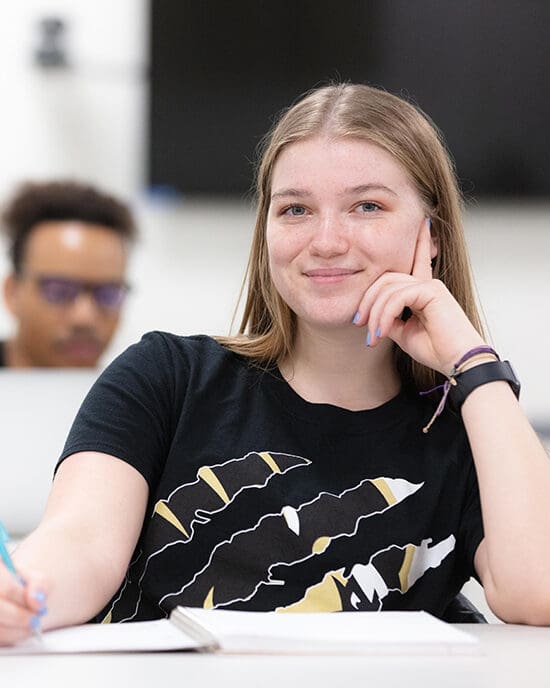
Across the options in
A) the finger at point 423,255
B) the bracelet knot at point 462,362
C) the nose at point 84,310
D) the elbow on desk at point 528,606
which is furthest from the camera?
the nose at point 84,310

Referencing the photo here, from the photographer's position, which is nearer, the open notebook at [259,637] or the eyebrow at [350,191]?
the open notebook at [259,637]

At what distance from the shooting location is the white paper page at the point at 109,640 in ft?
3.35

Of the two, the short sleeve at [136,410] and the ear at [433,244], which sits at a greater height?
the ear at [433,244]

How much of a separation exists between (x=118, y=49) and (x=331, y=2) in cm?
68

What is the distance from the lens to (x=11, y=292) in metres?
3.51

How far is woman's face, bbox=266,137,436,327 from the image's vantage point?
4.71 ft

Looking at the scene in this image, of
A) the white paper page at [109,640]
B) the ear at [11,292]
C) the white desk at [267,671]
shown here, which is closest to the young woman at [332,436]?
the white paper page at [109,640]

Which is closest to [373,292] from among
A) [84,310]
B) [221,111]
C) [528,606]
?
[528,606]

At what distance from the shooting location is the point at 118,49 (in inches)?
145

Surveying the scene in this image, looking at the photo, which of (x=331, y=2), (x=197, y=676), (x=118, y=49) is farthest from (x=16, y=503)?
(x=331, y=2)

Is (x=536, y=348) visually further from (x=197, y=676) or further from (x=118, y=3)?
(x=197, y=676)

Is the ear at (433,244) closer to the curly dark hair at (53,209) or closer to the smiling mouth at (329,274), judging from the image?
the smiling mouth at (329,274)

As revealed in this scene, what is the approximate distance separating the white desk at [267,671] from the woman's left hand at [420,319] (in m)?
0.46

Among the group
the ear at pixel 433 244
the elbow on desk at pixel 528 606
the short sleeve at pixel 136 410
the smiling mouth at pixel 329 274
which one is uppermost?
the ear at pixel 433 244
